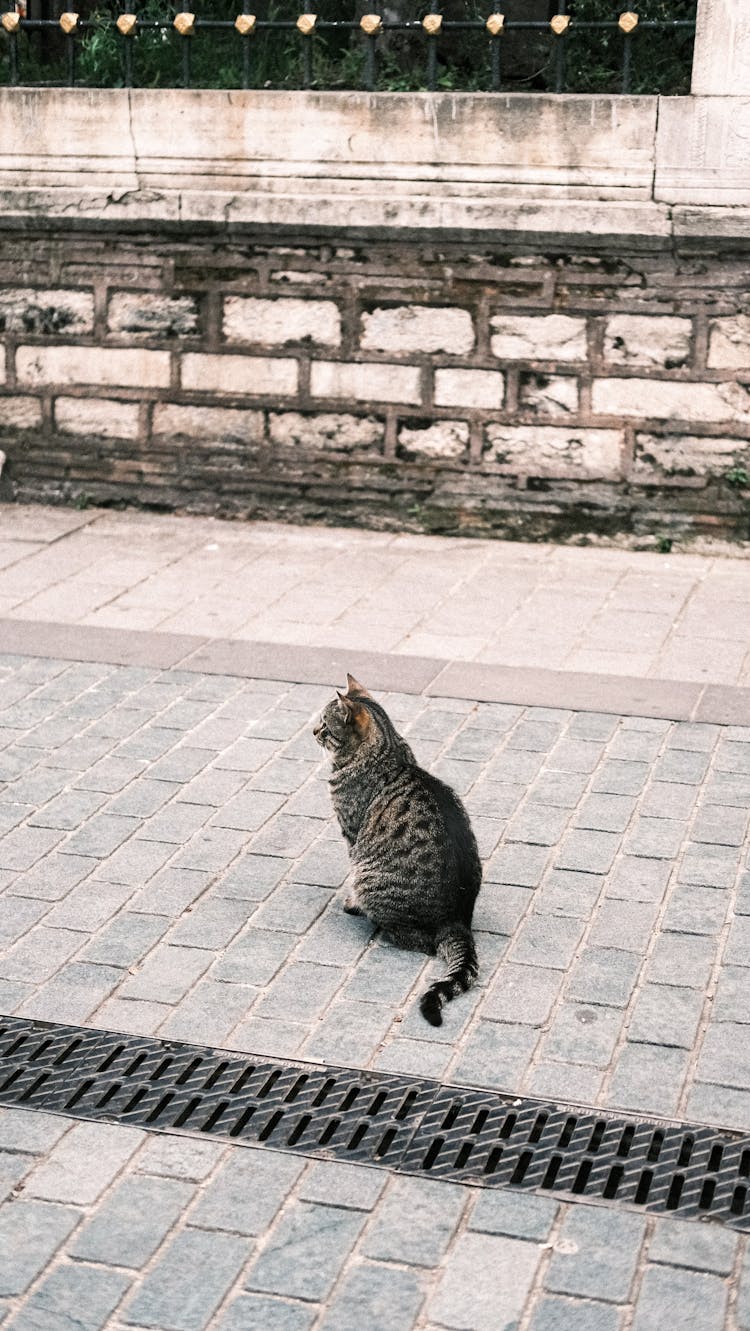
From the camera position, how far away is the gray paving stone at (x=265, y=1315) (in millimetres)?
3277

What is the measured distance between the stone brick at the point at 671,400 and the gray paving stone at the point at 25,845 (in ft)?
14.4

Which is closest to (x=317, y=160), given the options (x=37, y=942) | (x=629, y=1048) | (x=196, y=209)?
(x=196, y=209)

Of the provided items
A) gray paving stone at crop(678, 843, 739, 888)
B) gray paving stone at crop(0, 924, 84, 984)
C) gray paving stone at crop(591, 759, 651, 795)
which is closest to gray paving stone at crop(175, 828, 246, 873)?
gray paving stone at crop(0, 924, 84, 984)

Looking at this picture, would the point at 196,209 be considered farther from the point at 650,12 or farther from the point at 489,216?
the point at 650,12

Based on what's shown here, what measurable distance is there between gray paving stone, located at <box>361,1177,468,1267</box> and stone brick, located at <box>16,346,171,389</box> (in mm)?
6413

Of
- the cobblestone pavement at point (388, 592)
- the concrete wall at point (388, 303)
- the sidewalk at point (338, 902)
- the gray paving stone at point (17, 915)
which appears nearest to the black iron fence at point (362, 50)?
the concrete wall at point (388, 303)

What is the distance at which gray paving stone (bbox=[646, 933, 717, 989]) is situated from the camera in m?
4.66

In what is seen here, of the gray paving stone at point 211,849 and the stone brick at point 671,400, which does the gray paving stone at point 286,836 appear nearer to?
the gray paving stone at point 211,849

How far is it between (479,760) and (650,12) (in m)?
5.01

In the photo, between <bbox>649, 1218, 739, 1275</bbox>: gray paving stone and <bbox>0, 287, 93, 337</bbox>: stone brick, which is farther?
<bbox>0, 287, 93, 337</bbox>: stone brick

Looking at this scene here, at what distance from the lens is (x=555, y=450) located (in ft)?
29.2

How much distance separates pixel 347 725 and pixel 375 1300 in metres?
2.09

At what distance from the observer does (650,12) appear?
29.7 feet

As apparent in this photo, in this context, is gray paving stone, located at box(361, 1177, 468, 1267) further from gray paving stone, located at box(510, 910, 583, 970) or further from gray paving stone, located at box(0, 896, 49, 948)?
gray paving stone, located at box(0, 896, 49, 948)
